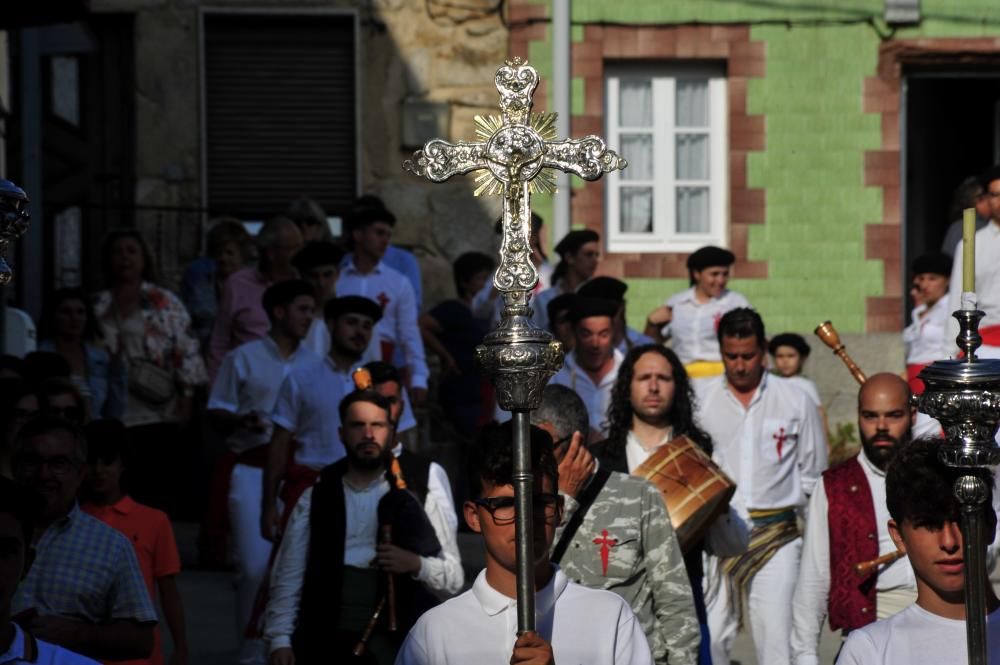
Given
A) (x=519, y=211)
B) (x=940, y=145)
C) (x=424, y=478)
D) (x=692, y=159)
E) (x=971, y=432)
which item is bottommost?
(x=424, y=478)

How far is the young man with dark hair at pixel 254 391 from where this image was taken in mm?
9828

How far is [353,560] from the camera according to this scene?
7.41m

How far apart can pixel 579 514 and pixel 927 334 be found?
5.91 m

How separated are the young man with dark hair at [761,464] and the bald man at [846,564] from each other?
40.9 inches

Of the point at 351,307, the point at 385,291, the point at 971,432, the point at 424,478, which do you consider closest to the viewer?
the point at 971,432

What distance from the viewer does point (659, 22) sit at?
15.6 metres

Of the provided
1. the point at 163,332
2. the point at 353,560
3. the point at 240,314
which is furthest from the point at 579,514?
the point at 163,332

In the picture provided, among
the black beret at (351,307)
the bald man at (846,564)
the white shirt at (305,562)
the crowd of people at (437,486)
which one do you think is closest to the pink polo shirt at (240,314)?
the crowd of people at (437,486)

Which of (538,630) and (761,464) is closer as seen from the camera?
(538,630)

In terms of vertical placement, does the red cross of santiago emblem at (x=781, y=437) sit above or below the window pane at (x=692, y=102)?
below

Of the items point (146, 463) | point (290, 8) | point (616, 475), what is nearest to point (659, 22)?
point (290, 8)

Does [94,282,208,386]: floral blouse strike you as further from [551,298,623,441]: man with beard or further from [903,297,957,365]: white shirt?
[903,297,957,365]: white shirt

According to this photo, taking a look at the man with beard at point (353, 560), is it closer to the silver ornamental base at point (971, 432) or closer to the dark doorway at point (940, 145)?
the silver ornamental base at point (971, 432)

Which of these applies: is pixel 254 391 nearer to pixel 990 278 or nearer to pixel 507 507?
pixel 990 278
